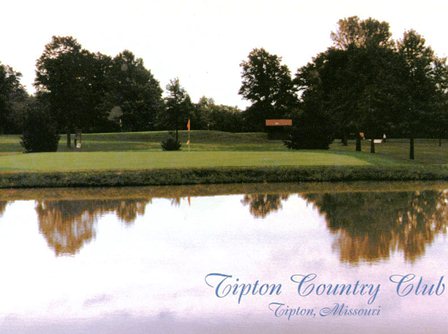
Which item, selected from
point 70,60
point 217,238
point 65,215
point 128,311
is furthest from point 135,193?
point 70,60

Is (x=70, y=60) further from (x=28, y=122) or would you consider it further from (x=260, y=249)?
(x=260, y=249)

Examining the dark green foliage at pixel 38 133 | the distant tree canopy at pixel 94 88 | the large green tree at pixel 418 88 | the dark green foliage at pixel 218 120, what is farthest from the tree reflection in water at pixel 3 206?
the dark green foliage at pixel 218 120

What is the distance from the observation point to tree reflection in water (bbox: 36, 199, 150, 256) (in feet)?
42.8

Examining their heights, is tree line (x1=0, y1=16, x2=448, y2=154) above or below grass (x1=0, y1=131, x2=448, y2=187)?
above

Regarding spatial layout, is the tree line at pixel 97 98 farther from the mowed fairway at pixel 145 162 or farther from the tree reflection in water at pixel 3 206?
the tree reflection in water at pixel 3 206

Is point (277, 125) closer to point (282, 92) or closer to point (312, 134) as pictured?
point (282, 92)

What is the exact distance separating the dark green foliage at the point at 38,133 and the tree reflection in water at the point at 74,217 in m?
27.1

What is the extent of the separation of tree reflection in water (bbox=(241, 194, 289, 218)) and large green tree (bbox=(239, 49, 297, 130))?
185ft

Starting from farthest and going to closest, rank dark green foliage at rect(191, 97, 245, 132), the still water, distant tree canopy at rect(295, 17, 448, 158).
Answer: dark green foliage at rect(191, 97, 245, 132)
distant tree canopy at rect(295, 17, 448, 158)
the still water

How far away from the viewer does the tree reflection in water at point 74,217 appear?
13.1m

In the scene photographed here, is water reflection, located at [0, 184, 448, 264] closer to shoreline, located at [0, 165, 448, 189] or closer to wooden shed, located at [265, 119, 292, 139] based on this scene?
shoreline, located at [0, 165, 448, 189]

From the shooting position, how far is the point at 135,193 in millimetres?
24516

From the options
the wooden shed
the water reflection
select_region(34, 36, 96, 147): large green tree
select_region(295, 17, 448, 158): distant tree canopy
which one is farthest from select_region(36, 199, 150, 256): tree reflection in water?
the wooden shed

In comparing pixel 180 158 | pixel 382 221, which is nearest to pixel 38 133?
pixel 180 158
